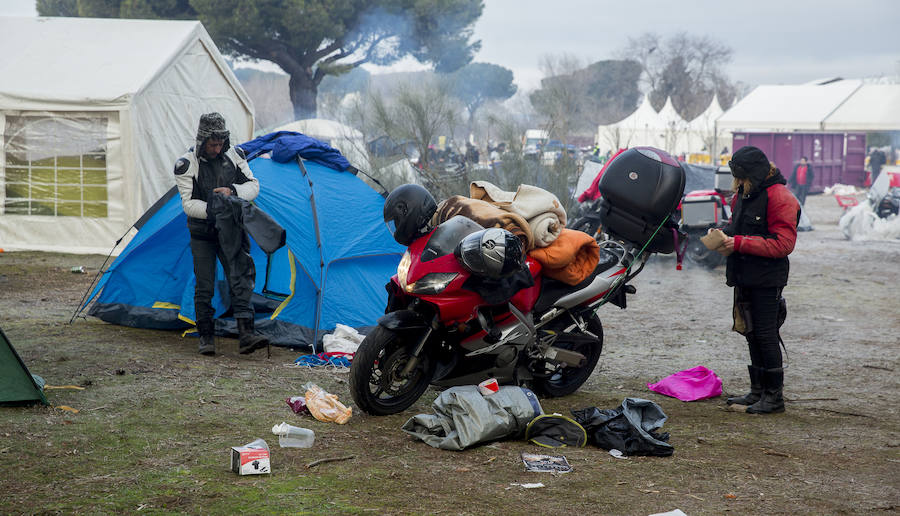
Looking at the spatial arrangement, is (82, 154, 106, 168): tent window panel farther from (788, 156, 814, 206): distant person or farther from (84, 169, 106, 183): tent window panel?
(788, 156, 814, 206): distant person

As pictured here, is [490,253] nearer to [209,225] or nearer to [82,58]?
[209,225]

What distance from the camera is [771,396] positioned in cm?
534

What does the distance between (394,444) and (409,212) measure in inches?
52.8

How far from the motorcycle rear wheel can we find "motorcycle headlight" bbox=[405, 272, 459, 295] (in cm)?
123

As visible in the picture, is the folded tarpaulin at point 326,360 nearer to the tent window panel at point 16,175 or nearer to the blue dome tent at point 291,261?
the blue dome tent at point 291,261

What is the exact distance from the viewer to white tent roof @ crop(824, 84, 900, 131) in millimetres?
33531

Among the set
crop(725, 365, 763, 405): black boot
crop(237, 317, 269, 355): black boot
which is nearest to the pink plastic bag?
crop(725, 365, 763, 405): black boot

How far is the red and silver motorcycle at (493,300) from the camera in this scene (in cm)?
473

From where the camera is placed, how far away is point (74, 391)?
5191mm

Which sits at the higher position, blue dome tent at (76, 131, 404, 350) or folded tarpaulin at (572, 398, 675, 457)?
blue dome tent at (76, 131, 404, 350)

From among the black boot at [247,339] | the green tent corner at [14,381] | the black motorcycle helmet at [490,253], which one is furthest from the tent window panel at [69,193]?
the black motorcycle helmet at [490,253]

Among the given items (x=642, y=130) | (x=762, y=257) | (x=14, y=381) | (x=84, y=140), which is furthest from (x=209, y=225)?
(x=642, y=130)

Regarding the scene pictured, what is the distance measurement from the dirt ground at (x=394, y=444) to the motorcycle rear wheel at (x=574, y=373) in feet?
0.31

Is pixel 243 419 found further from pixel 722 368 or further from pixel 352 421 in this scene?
pixel 722 368
